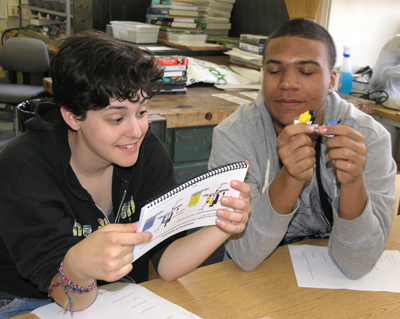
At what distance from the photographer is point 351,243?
42.5 inches

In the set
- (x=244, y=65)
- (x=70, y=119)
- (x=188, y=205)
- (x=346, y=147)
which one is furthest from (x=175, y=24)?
Answer: (x=188, y=205)

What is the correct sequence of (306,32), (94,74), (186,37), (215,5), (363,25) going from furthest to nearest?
(215,5) < (186,37) < (363,25) < (306,32) < (94,74)

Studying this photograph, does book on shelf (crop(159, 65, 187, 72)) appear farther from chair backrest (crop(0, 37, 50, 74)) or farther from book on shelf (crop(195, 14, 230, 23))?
chair backrest (crop(0, 37, 50, 74))

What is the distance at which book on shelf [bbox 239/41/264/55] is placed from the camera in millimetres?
2834

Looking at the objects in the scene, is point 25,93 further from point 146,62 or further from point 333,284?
point 333,284

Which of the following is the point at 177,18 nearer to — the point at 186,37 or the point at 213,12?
the point at 186,37

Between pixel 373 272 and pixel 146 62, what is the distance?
32.6 inches

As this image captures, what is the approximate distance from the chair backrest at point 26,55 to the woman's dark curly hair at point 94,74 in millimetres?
3295

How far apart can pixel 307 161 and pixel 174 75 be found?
1.52 meters

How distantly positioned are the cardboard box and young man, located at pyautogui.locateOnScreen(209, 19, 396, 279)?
6.34 ft

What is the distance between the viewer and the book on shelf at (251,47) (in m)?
2.83

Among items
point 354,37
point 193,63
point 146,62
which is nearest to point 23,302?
point 146,62

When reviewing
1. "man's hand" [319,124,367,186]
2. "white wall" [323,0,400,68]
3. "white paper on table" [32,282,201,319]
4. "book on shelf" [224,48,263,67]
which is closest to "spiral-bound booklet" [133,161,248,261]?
Result: "white paper on table" [32,282,201,319]

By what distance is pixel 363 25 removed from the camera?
9.91 ft
